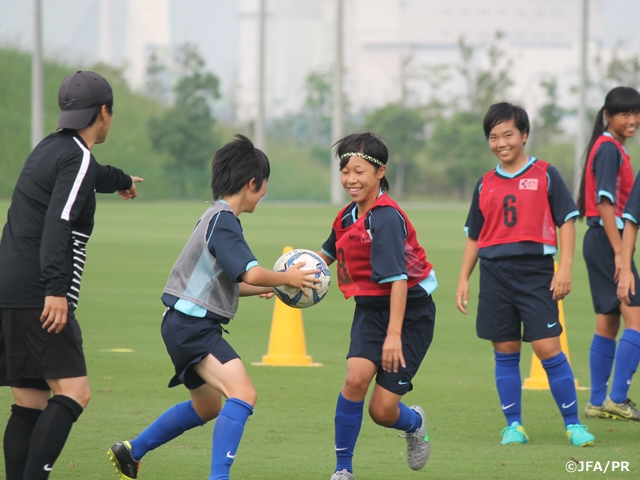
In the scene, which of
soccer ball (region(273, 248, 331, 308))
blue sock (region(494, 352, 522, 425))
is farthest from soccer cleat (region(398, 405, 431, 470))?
blue sock (region(494, 352, 522, 425))

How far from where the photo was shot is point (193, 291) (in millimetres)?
4742

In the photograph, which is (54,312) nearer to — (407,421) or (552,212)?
(407,421)

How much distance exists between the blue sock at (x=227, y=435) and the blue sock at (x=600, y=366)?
10.2 feet

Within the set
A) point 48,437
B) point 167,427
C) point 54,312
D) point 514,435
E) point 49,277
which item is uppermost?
point 49,277

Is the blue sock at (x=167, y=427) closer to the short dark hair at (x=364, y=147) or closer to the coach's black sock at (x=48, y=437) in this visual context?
the coach's black sock at (x=48, y=437)

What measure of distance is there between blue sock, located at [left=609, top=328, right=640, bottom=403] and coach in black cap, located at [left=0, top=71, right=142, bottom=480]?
3.70 m

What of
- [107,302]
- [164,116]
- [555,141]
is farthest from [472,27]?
[107,302]

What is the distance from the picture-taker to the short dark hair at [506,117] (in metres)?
6.06

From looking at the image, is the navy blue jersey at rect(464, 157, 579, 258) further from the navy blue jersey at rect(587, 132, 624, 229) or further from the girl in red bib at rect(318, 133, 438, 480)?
the girl in red bib at rect(318, 133, 438, 480)

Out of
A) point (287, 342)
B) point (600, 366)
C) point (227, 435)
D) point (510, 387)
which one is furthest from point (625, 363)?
point (227, 435)

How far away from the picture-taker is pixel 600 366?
6934 mm

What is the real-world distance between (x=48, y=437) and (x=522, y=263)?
9.67ft

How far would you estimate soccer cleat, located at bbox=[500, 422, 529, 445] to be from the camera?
602 centimetres

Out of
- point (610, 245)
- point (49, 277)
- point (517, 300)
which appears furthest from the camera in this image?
point (610, 245)
